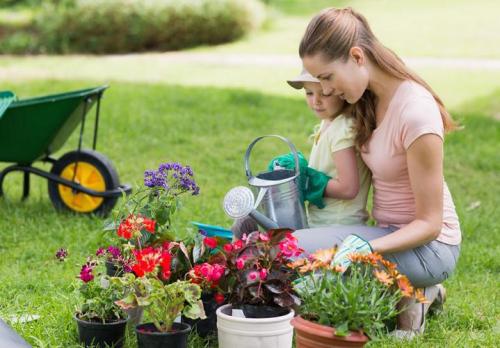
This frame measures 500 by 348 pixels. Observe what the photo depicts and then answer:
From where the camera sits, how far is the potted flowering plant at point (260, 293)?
2.71 metres

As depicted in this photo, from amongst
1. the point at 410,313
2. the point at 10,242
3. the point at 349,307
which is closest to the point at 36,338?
the point at 349,307

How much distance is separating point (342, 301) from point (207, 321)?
0.67m

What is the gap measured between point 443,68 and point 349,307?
898 cm

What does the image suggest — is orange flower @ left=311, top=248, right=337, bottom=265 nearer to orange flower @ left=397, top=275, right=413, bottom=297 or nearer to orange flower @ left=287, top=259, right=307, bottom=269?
orange flower @ left=287, top=259, right=307, bottom=269

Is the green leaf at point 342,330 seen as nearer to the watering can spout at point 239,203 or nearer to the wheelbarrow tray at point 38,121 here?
the watering can spout at point 239,203

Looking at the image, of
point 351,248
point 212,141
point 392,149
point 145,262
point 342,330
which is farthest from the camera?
point 212,141

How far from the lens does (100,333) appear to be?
2848mm

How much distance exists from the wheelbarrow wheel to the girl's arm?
2.06 m

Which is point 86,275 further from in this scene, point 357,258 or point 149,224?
point 357,258

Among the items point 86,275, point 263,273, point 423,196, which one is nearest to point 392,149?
point 423,196

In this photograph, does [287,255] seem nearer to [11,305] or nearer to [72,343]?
[72,343]

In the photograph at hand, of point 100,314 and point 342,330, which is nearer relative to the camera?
point 342,330

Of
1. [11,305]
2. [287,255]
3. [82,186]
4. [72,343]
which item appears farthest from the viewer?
[82,186]

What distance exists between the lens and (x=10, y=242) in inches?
180
